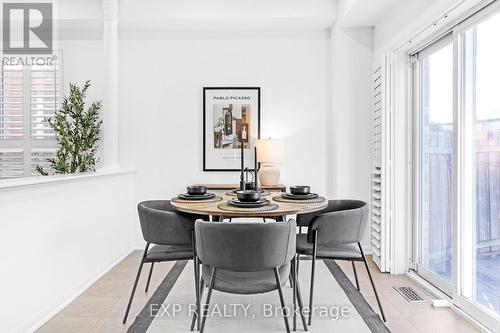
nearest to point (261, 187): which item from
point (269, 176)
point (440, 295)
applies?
point (269, 176)

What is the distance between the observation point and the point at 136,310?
270 centimetres

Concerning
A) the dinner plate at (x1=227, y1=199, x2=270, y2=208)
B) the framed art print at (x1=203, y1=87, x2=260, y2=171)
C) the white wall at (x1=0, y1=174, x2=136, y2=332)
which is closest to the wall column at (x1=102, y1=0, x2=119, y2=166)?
the white wall at (x1=0, y1=174, x2=136, y2=332)

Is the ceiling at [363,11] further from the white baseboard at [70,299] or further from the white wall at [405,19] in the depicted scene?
the white baseboard at [70,299]

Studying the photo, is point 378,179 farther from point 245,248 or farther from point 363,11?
point 245,248

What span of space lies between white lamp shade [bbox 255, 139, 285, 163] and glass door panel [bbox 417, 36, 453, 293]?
1350 mm

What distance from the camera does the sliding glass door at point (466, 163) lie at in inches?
92.7

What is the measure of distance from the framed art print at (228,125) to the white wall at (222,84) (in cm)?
8

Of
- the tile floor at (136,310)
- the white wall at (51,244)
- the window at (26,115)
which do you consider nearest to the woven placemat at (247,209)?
the tile floor at (136,310)

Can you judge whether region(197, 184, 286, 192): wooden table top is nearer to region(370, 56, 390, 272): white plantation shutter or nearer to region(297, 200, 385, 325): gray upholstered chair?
region(370, 56, 390, 272): white plantation shutter

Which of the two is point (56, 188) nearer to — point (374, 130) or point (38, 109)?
point (38, 109)

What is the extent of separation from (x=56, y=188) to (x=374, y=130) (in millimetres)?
3040

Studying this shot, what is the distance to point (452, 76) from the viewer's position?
280 cm

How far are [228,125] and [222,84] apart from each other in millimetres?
479

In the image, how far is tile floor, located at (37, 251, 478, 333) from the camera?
2.43 meters
